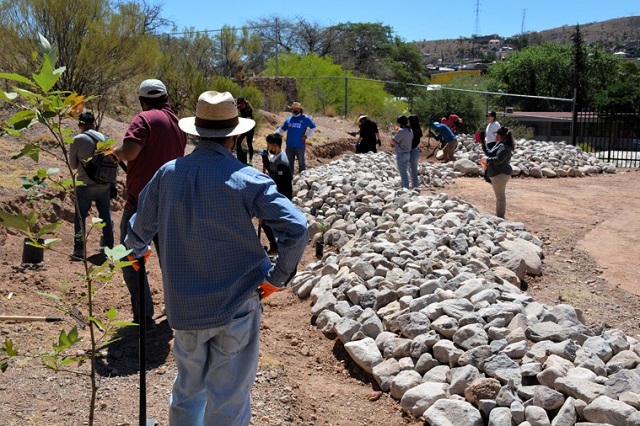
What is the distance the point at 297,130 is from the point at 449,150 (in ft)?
23.2

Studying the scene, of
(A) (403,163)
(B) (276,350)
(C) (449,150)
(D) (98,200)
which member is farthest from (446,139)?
(B) (276,350)

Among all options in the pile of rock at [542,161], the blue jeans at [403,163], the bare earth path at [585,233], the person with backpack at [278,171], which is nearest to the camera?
the bare earth path at [585,233]

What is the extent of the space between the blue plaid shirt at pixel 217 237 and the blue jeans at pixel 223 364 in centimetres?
7

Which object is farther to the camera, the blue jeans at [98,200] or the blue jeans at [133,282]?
the blue jeans at [98,200]

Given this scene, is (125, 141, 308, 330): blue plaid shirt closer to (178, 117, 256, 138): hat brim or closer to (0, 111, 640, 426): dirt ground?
(178, 117, 256, 138): hat brim

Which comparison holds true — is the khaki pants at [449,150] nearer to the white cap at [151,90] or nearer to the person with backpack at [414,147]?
the person with backpack at [414,147]

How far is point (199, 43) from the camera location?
893 inches

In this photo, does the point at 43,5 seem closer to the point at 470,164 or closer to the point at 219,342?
the point at 470,164

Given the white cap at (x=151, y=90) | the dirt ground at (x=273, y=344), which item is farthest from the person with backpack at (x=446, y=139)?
the white cap at (x=151, y=90)

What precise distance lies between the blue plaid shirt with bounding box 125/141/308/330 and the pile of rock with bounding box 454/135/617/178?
14.6 m

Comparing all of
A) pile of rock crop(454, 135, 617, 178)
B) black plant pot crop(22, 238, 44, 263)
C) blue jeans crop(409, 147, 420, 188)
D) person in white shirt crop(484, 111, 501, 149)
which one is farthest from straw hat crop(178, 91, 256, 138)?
pile of rock crop(454, 135, 617, 178)

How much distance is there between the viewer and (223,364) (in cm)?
311

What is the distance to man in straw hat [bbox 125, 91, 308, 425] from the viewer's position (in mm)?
3049

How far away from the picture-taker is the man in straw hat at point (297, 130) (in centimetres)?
1257
